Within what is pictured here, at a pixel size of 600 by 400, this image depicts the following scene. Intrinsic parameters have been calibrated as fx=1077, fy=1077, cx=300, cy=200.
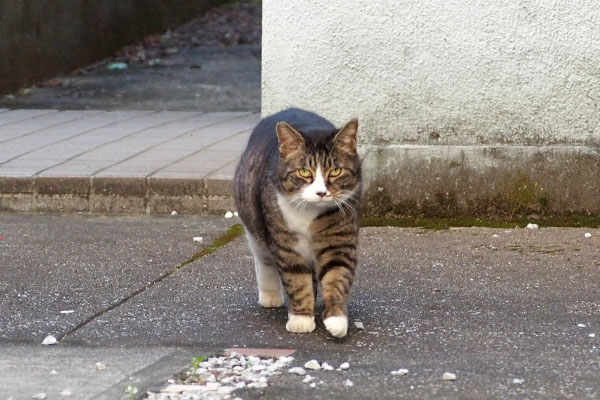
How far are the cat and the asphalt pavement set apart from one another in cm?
16

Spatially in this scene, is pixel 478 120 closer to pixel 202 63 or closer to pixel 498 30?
pixel 498 30

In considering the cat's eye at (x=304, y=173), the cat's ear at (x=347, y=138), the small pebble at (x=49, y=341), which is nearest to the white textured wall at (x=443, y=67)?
the cat's ear at (x=347, y=138)

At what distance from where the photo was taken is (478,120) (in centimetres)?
632

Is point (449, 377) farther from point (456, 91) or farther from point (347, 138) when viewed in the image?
point (456, 91)

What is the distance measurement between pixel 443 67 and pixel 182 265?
1.95m

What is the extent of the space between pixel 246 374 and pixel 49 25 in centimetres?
860

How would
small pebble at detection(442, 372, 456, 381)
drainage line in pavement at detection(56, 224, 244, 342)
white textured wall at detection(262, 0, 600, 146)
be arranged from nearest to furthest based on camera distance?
small pebble at detection(442, 372, 456, 381) < drainage line in pavement at detection(56, 224, 244, 342) < white textured wall at detection(262, 0, 600, 146)

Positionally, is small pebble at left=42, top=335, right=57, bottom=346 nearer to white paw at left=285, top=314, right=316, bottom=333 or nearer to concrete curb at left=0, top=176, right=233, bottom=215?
white paw at left=285, top=314, right=316, bottom=333

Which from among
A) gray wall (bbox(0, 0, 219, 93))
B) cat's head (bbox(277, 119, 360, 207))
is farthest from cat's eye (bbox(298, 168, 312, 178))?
gray wall (bbox(0, 0, 219, 93))

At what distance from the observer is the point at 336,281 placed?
4383 millimetres

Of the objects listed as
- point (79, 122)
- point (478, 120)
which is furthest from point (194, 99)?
point (478, 120)

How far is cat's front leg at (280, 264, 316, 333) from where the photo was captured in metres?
4.39

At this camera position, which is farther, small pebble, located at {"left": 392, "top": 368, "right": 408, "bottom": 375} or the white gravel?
small pebble, located at {"left": 392, "top": 368, "right": 408, "bottom": 375}

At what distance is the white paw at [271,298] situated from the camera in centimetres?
480
